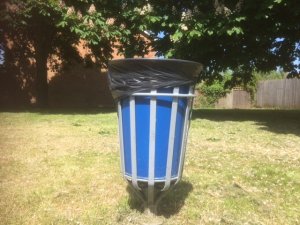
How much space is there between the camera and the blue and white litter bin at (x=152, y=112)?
3.56m

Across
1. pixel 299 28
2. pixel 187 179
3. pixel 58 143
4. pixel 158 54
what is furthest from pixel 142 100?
pixel 158 54

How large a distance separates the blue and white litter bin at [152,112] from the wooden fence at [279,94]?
78.0 ft

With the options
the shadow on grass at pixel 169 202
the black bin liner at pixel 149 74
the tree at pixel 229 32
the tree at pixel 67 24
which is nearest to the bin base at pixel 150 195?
the shadow on grass at pixel 169 202

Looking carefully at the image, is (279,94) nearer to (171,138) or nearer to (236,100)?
(236,100)

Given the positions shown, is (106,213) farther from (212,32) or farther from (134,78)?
(212,32)

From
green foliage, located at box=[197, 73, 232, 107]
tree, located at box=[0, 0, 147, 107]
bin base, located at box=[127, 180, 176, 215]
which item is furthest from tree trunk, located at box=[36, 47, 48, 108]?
bin base, located at box=[127, 180, 176, 215]

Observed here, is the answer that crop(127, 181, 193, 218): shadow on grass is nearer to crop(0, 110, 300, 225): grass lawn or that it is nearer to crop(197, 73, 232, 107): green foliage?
crop(0, 110, 300, 225): grass lawn

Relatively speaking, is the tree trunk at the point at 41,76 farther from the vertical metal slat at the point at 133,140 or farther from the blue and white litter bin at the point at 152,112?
the vertical metal slat at the point at 133,140

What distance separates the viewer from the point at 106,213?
4.28 m

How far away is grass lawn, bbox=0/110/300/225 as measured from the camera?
4.24 m

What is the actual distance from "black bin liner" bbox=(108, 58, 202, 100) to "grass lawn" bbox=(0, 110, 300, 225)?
4.27 ft

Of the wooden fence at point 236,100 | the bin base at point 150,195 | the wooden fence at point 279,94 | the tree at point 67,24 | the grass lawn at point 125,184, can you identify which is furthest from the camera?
the wooden fence at point 236,100

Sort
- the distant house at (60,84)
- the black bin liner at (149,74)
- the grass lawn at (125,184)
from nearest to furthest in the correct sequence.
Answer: the black bin liner at (149,74) → the grass lawn at (125,184) → the distant house at (60,84)

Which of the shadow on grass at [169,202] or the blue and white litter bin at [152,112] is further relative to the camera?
the shadow on grass at [169,202]
